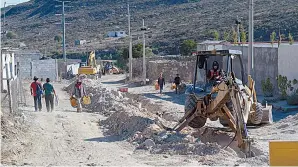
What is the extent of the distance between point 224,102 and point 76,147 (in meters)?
3.97

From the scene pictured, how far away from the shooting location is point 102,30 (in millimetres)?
110562

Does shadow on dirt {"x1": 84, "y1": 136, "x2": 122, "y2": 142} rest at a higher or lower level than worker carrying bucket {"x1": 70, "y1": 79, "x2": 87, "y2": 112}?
lower

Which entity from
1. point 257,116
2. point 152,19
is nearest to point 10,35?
point 152,19

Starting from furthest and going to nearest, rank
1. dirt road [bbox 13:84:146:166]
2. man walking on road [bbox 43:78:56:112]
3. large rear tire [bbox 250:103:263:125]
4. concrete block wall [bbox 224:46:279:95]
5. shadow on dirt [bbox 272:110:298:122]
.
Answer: concrete block wall [bbox 224:46:279:95] → shadow on dirt [bbox 272:110:298:122] → man walking on road [bbox 43:78:56:112] → large rear tire [bbox 250:103:263:125] → dirt road [bbox 13:84:146:166]

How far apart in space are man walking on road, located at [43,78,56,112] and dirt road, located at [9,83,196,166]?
2.77m

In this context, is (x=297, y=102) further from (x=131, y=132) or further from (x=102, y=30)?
(x=102, y=30)

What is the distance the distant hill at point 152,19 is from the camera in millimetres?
76875

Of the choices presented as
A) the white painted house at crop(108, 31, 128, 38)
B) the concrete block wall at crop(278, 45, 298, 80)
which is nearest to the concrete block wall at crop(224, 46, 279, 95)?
the concrete block wall at crop(278, 45, 298, 80)

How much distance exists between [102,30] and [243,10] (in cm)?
3029

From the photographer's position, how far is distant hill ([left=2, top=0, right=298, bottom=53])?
3027 inches

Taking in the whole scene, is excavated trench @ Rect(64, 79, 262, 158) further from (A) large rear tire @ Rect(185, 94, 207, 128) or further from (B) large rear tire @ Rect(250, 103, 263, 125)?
(B) large rear tire @ Rect(250, 103, 263, 125)

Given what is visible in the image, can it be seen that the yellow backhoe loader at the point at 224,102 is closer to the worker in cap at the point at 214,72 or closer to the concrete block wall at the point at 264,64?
the worker in cap at the point at 214,72

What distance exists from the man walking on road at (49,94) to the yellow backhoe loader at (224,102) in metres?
6.82

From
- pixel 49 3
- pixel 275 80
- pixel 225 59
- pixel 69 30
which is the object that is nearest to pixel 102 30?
pixel 69 30
